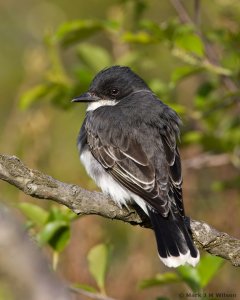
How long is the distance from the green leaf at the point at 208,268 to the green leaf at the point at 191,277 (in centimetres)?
3

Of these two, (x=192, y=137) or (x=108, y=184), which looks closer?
(x=108, y=184)

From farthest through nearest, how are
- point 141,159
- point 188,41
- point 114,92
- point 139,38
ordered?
point 114,92
point 139,38
point 188,41
point 141,159

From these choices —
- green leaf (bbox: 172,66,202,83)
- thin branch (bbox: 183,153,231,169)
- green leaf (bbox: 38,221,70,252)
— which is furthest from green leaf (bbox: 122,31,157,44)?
green leaf (bbox: 38,221,70,252)

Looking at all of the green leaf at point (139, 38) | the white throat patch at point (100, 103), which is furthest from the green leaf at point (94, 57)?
the green leaf at point (139, 38)

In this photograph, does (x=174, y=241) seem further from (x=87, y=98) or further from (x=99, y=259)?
(x=87, y=98)

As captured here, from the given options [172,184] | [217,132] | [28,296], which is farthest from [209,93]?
[28,296]

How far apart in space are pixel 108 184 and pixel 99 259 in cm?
70

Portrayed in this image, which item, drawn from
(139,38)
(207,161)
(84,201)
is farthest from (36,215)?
(207,161)

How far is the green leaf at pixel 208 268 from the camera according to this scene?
10.8ft

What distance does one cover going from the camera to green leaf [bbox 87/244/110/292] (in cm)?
328

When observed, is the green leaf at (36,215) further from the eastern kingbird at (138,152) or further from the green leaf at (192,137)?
the green leaf at (192,137)

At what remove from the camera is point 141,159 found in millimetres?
3812

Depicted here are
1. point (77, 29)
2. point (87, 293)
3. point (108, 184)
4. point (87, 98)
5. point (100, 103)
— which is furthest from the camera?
point (100, 103)

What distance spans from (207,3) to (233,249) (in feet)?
10.6
